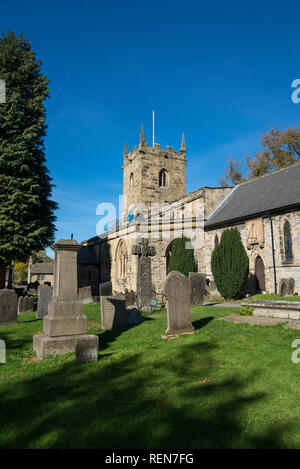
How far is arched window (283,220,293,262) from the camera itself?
54.7ft

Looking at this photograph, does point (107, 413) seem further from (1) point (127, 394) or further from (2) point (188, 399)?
(2) point (188, 399)

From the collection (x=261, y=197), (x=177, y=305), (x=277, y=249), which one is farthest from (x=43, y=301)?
(x=261, y=197)

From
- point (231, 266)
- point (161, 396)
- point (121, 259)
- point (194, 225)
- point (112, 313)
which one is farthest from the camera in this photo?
point (121, 259)

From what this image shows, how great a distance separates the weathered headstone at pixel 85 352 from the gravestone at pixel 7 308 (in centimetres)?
646

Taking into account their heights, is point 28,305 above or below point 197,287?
below

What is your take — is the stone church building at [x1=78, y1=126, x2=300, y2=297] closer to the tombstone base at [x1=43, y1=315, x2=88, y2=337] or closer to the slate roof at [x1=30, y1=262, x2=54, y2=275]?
the slate roof at [x1=30, y1=262, x2=54, y2=275]

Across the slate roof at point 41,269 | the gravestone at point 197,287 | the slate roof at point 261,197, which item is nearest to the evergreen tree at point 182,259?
the slate roof at point 261,197

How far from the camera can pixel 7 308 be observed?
11172 millimetres

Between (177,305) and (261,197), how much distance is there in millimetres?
→ 14585

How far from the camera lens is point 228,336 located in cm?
720

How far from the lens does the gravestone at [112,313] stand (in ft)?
31.6

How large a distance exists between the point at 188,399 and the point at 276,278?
47.7 feet

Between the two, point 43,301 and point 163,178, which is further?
point 163,178

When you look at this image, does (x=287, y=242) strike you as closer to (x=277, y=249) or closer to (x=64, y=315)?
(x=277, y=249)
